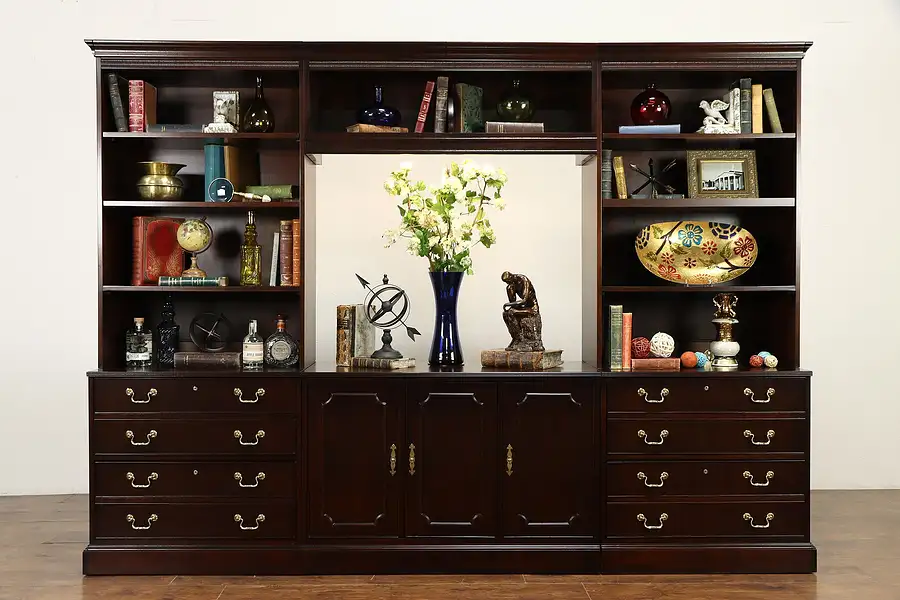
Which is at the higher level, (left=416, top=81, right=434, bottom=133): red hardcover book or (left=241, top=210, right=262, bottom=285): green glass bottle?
(left=416, top=81, right=434, bottom=133): red hardcover book

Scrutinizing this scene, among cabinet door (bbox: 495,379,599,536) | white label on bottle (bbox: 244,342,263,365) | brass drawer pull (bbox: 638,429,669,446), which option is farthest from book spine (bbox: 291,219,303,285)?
brass drawer pull (bbox: 638,429,669,446)

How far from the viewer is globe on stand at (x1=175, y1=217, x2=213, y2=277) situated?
3.71 metres

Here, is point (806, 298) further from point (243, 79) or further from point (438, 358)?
point (243, 79)

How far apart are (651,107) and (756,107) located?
427 mm

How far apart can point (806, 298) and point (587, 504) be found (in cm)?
200

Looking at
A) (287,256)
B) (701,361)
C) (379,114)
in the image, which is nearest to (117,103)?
(287,256)

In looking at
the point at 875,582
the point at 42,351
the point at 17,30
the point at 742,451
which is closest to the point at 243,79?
the point at 17,30

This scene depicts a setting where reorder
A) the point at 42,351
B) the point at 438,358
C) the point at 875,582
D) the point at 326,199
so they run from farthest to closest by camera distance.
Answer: the point at 42,351, the point at 326,199, the point at 438,358, the point at 875,582

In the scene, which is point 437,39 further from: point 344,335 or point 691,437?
point 691,437

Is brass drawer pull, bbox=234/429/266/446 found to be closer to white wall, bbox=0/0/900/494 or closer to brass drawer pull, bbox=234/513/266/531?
brass drawer pull, bbox=234/513/266/531

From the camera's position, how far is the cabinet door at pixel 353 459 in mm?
3482

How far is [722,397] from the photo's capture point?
350 cm

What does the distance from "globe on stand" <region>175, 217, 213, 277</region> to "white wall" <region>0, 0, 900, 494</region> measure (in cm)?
114

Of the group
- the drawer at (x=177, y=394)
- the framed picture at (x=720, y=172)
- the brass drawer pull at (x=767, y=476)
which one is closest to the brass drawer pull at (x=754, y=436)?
the brass drawer pull at (x=767, y=476)
